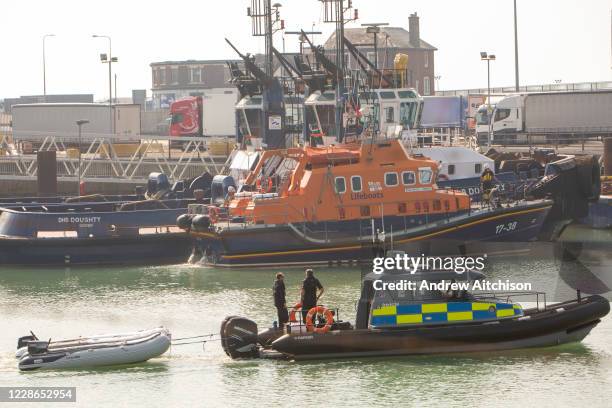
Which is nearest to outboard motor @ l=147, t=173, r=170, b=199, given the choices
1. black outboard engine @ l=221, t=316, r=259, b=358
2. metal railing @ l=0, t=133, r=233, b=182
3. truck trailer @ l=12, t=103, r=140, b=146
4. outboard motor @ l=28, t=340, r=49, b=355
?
metal railing @ l=0, t=133, r=233, b=182

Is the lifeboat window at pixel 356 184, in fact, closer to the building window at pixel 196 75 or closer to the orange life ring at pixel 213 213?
the orange life ring at pixel 213 213

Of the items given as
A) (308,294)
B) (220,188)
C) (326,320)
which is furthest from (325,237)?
(326,320)

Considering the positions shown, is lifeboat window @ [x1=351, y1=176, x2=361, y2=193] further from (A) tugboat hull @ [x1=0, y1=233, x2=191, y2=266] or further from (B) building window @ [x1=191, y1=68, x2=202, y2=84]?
(B) building window @ [x1=191, y1=68, x2=202, y2=84]

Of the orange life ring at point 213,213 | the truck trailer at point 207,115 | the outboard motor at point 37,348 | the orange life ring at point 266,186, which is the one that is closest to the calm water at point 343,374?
the outboard motor at point 37,348

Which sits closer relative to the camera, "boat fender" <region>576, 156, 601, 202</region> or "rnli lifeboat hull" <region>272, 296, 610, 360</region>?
"rnli lifeboat hull" <region>272, 296, 610, 360</region>

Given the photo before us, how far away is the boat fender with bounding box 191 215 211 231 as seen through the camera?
32.2 metres

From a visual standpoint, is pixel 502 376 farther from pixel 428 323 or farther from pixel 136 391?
pixel 136 391

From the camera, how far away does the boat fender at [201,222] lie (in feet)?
106

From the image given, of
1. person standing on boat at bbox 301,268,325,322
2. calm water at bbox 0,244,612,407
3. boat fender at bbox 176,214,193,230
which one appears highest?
boat fender at bbox 176,214,193,230

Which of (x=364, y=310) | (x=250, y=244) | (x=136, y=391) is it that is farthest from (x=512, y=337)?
(x=250, y=244)

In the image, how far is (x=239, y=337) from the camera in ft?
70.9

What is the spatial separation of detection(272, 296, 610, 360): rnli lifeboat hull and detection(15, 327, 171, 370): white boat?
1.99m

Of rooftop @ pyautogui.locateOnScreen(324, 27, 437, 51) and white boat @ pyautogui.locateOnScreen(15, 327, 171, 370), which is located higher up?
rooftop @ pyautogui.locateOnScreen(324, 27, 437, 51)

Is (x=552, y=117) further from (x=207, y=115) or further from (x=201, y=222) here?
(x=201, y=222)
